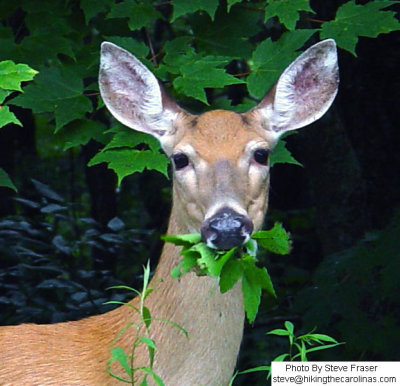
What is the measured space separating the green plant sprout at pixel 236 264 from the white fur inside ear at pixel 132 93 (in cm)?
110

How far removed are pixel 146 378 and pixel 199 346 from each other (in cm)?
27

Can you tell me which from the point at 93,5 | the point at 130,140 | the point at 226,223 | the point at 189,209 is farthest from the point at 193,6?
the point at 226,223

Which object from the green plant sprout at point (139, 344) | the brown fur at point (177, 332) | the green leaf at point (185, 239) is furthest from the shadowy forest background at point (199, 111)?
the green leaf at point (185, 239)

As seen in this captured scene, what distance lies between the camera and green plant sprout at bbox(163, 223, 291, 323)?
3.90 metres

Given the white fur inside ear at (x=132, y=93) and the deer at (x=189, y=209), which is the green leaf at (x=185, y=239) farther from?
the white fur inside ear at (x=132, y=93)

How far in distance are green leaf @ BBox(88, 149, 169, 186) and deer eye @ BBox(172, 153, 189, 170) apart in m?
0.35

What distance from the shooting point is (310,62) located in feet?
16.3

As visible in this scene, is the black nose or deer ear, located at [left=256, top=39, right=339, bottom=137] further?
deer ear, located at [left=256, top=39, right=339, bottom=137]

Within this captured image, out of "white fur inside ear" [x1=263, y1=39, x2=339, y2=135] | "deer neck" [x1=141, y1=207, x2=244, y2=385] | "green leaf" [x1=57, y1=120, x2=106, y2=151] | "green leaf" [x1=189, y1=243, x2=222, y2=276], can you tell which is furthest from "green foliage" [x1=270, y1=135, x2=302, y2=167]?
"green leaf" [x1=189, y1=243, x2=222, y2=276]

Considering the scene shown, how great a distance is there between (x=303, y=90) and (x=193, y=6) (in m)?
0.84

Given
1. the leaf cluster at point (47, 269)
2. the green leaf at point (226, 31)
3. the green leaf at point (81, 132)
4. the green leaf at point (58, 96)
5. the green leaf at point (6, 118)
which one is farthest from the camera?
the leaf cluster at point (47, 269)

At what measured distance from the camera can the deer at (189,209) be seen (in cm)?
441

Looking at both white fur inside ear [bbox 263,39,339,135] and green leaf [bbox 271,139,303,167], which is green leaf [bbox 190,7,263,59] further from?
white fur inside ear [bbox 263,39,339,135]

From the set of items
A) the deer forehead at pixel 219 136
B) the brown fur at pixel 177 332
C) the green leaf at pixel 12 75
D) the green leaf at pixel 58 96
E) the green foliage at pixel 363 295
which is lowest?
the green foliage at pixel 363 295
